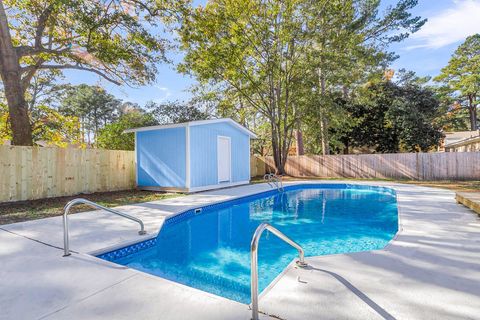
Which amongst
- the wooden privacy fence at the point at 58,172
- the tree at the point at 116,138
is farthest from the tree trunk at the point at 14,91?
the tree at the point at 116,138

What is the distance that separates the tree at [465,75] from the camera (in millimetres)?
21955

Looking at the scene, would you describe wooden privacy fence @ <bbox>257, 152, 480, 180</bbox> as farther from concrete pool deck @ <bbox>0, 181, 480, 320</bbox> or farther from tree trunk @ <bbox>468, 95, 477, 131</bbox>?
tree trunk @ <bbox>468, 95, 477, 131</bbox>

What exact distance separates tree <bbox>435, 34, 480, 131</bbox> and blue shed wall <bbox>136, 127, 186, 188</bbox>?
25.0 meters

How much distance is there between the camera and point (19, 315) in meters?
2.00

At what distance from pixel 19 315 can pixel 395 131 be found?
20.3 meters

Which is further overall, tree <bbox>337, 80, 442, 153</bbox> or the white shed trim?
tree <bbox>337, 80, 442, 153</bbox>

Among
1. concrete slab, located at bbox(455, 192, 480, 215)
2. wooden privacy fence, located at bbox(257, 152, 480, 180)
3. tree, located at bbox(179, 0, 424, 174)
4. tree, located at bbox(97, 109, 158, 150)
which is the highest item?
tree, located at bbox(179, 0, 424, 174)

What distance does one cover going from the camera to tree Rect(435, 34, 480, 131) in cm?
2195

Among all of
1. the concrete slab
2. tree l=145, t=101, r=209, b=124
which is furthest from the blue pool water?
tree l=145, t=101, r=209, b=124

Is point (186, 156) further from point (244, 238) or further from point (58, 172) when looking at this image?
point (244, 238)

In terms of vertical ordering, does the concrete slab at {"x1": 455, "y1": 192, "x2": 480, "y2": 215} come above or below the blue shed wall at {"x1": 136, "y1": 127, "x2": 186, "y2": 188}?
below

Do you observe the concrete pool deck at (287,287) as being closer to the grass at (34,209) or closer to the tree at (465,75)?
the grass at (34,209)

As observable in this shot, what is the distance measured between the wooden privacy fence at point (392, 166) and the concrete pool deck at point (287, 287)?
1111 cm

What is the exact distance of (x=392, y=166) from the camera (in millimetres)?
14391
